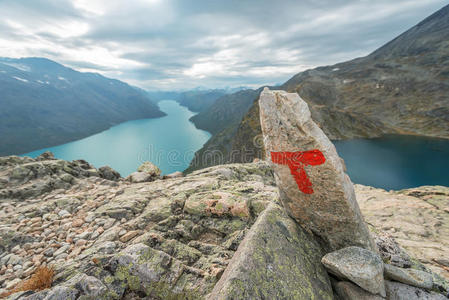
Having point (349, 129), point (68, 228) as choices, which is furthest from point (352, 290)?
point (349, 129)

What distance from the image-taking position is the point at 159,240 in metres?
6.92

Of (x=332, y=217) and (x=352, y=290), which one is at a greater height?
(x=332, y=217)

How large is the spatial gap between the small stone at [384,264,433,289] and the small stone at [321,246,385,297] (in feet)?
2.11

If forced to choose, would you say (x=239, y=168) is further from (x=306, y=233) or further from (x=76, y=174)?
(x=76, y=174)

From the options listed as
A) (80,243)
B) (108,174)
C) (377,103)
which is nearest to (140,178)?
(108,174)

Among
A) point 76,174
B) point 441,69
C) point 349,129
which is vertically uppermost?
point 441,69

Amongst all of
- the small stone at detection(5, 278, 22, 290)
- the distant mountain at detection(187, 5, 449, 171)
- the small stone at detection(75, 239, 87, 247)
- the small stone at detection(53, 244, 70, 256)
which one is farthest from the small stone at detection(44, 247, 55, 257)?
the distant mountain at detection(187, 5, 449, 171)

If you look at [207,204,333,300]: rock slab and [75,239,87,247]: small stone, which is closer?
[207,204,333,300]: rock slab

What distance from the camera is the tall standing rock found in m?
6.23

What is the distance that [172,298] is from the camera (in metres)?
5.22

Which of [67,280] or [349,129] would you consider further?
[349,129]

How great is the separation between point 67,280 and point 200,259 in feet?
12.1

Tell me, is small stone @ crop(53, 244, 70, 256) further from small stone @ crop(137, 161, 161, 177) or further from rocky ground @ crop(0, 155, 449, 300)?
small stone @ crop(137, 161, 161, 177)

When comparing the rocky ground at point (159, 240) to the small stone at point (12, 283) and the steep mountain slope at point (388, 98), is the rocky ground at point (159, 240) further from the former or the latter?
the steep mountain slope at point (388, 98)
